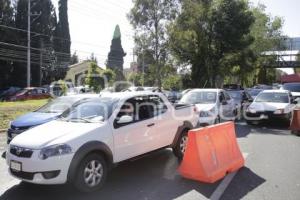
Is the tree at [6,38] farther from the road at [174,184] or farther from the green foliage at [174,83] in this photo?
the road at [174,184]

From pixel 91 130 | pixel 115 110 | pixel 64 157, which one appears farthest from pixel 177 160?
pixel 64 157

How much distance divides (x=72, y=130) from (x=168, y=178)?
2065 millimetres

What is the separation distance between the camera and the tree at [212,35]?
1060 inches

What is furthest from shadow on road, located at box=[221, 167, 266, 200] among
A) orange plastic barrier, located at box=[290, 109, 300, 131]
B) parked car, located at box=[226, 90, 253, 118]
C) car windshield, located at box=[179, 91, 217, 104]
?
parked car, located at box=[226, 90, 253, 118]

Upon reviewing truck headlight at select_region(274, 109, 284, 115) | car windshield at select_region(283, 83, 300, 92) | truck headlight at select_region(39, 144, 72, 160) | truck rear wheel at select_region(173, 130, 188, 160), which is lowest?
truck rear wheel at select_region(173, 130, 188, 160)

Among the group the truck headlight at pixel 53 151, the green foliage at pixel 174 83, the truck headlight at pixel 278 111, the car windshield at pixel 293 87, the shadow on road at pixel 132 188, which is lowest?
the shadow on road at pixel 132 188

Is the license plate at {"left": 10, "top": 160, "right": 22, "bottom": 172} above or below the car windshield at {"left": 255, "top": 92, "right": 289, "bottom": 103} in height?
below

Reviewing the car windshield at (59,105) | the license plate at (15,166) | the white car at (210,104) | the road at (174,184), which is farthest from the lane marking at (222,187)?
the white car at (210,104)

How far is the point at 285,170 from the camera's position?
7.14 metres

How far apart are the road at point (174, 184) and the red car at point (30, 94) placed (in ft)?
78.8

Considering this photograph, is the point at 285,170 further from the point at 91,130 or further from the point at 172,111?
the point at 91,130

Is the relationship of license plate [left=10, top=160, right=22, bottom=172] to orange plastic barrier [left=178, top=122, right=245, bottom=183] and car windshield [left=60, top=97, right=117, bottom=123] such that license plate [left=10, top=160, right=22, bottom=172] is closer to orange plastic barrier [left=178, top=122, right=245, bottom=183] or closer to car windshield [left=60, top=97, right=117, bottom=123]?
car windshield [left=60, top=97, right=117, bottom=123]

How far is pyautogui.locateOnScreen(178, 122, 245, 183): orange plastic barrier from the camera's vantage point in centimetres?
620

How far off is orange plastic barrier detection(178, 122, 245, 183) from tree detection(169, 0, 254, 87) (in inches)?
761
